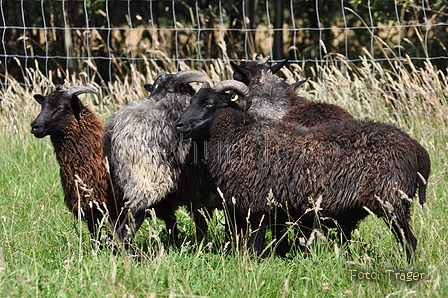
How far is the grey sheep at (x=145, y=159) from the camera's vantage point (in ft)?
15.7

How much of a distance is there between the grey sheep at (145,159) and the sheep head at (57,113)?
40 centimetres

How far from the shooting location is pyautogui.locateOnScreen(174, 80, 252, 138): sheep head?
4.73 m

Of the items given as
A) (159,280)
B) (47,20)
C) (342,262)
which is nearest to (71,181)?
(159,280)

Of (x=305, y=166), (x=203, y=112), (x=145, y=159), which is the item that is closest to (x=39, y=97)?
(x=145, y=159)

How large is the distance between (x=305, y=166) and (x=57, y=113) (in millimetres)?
2289

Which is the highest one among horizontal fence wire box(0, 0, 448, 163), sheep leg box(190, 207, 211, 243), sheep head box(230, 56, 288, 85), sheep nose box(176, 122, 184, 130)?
horizontal fence wire box(0, 0, 448, 163)

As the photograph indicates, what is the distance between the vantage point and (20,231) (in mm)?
4891

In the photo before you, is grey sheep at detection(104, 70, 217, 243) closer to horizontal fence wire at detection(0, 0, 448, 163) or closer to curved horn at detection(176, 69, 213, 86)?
curved horn at detection(176, 69, 213, 86)

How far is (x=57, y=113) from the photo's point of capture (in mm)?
5145

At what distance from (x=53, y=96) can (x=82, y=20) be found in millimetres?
8867

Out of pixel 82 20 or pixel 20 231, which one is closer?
pixel 20 231

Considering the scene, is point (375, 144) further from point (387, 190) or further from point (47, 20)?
point (47, 20)

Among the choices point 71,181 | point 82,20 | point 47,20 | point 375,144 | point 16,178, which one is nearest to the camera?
point 375,144

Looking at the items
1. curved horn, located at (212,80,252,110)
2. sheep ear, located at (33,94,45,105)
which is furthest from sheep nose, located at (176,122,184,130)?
sheep ear, located at (33,94,45,105)
